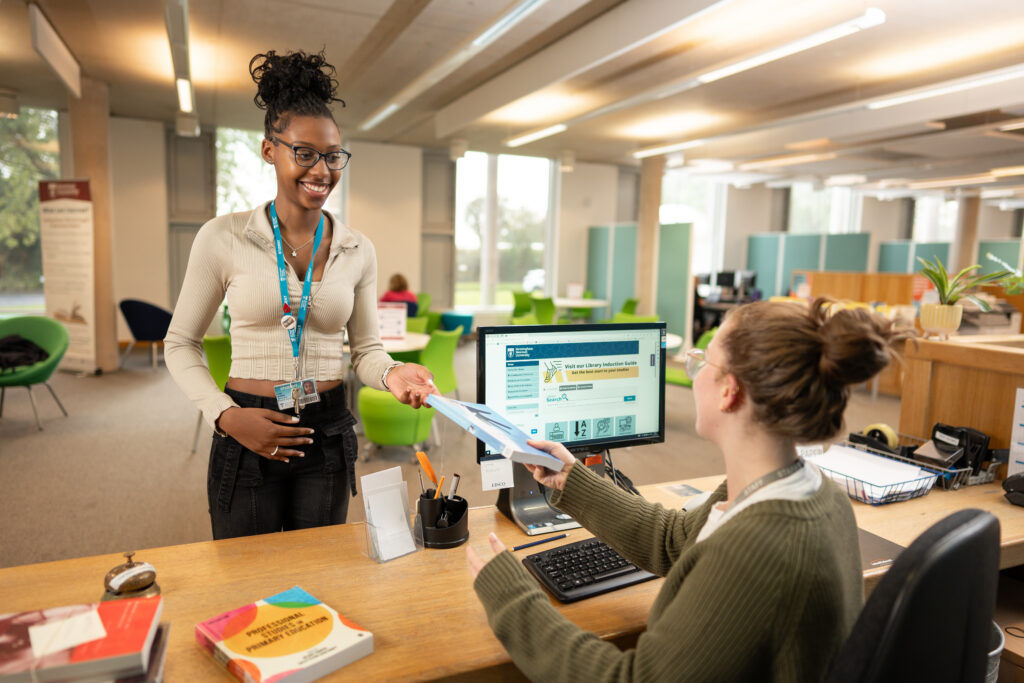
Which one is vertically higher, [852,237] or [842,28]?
[842,28]

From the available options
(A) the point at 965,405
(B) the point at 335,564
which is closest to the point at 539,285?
(A) the point at 965,405

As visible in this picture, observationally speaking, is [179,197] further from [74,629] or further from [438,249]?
[74,629]

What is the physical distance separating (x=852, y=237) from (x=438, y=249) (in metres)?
7.31

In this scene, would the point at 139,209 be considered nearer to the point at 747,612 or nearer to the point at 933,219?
the point at 747,612

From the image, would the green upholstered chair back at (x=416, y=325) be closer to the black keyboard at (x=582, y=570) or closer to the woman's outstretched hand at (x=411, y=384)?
the woman's outstretched hand at (x=411, y=384)

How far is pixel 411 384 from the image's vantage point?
154 cm

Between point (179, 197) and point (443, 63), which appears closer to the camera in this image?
point (443, 63)

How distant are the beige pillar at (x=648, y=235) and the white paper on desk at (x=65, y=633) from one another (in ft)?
31.6

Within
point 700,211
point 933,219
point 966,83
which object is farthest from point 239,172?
point 933,219

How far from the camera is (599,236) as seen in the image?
12242mm

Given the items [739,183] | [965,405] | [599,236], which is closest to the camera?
[965,405]

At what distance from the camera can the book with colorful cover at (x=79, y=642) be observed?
80 cm

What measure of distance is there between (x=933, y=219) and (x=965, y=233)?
3.14 m

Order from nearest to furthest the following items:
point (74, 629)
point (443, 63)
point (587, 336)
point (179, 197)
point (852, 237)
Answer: point (74, 629)
point (587, 336)
point (443, 63)
point (179, 197)
point (852, 237)
